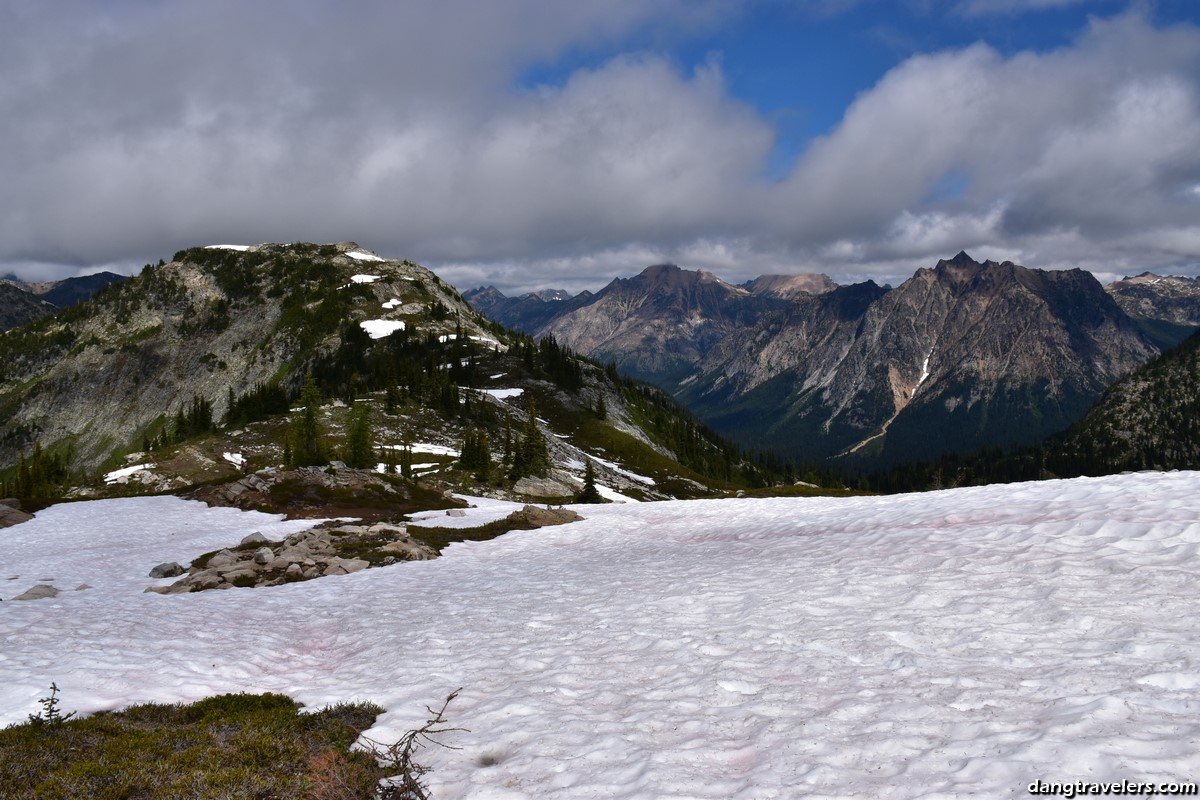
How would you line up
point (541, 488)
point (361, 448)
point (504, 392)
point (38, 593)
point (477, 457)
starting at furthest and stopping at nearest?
1. point (504, 392)
2. point (477, 457)
3. point (541, 488)
4. point (361, 448)
5. point (38, 593)

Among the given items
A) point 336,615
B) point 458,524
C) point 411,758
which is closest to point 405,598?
point 336,615

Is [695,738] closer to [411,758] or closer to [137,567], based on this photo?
[411,758]

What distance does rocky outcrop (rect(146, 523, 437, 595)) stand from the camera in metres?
25.7

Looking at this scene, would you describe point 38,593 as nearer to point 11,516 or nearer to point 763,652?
point 763,652

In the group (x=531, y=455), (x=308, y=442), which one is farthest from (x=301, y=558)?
(x=531, y=455)

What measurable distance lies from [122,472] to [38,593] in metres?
86.4

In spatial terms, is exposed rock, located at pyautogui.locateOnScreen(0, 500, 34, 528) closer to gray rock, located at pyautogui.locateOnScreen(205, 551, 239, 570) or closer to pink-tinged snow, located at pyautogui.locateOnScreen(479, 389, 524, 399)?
gray rock, located at pyautogui.locateOnScreen(205, 551, 239, 570)

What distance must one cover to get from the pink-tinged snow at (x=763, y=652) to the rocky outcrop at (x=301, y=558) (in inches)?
82.6

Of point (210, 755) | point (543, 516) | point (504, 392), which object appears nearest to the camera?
point (210, 755)

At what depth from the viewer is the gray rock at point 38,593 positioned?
2148 cm

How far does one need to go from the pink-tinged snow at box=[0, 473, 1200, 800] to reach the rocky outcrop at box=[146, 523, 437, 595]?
2097 millimetres

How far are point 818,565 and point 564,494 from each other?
74.3 metres

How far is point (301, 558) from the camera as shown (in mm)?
28094

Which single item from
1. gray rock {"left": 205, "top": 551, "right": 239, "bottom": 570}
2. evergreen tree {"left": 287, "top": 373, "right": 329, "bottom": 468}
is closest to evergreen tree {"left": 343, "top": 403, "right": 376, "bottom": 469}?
evergreen tree {"left": 287, "top": 373, "right": 329, "bottom": 468}
